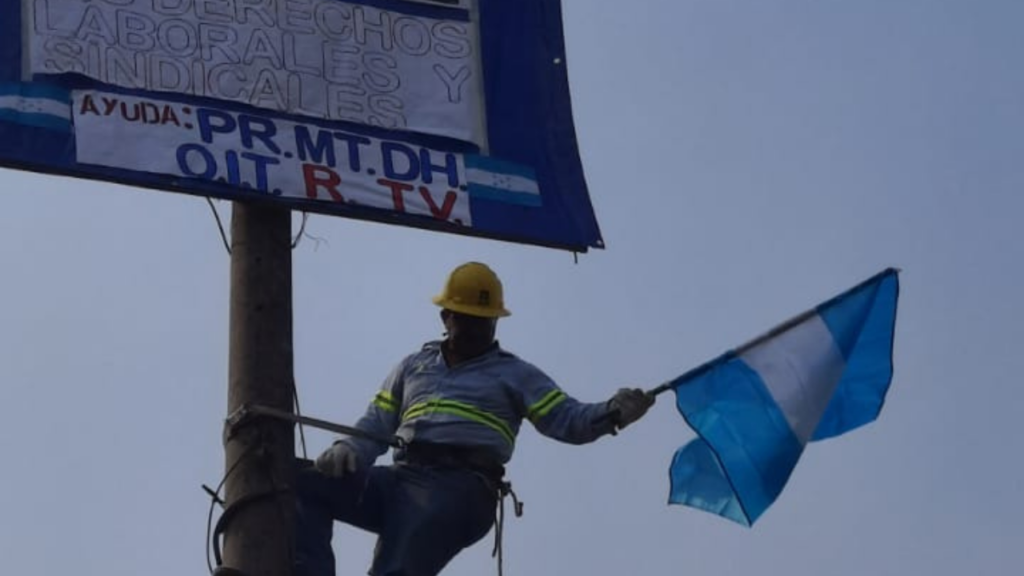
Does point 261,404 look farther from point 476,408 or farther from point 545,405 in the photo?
point 545,405

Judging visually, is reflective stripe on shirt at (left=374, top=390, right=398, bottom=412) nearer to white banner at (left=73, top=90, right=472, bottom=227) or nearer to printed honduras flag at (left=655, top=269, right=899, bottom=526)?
white banner at (left=73, top=90, right=472, bottom=227)

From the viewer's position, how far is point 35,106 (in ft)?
32.9

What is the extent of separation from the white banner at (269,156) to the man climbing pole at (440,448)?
63cm

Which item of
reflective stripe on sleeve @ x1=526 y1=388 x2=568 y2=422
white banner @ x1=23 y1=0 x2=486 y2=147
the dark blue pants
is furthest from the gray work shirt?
white banner @ x1=23 y1=0 x2=486 y2=147

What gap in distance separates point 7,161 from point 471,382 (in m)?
2.07

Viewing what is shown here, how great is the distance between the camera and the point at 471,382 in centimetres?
999

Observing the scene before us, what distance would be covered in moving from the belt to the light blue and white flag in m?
1.32

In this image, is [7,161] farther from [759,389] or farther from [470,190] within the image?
[759,389]

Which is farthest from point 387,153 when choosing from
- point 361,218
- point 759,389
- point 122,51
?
point 759,389

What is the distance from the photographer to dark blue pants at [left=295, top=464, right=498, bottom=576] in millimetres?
9633

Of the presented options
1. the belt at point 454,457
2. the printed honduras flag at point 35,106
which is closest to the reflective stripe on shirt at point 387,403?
the belt at point 454,457

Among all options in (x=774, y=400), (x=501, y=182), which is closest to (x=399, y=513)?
(x=774, y=400)

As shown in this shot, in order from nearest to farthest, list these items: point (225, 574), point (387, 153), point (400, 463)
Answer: point (225, 574)
point (400, 463)
point (387, 153)

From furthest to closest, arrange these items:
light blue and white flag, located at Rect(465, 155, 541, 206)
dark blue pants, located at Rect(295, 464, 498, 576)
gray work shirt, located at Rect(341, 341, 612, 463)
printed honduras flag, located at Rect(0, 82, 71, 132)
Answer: light blue and white flag, located at Rect(465, 155, 541, 206) < printed honduras flag, located at Rect(0, 82, 71, 132) < gray work shirt, located at Rect(341, 341, 612, 463) < dark blue pants, located at Rect(295, 464, 498, 576)
